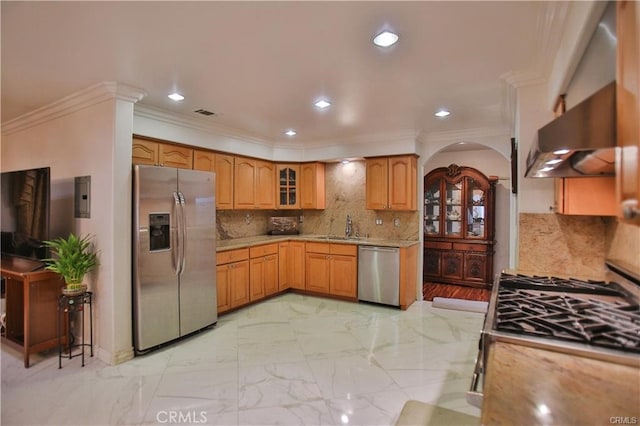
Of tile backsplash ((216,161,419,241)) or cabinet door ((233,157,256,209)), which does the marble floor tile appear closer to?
tile backsplash ((216,161,419,241))

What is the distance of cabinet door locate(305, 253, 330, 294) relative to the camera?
507cm

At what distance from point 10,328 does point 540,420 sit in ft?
14.7

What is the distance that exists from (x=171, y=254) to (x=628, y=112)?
3.37 meters

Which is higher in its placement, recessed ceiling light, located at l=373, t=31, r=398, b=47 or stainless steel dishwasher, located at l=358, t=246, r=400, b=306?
recessed ceiling light, located at l=373, t=31, r=398, b=47

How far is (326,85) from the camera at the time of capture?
9.43 ft

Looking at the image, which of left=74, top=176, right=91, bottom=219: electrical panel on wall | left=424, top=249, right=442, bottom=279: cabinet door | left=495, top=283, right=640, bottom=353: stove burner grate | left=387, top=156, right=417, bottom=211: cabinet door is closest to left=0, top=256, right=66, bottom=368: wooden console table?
left=74, top=176, right=91, bottom=219: electrical panel on wall

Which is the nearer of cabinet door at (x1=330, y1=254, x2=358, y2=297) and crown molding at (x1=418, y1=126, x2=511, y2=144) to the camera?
crown molding at (x1=418, y1=126, x2=511, y2=144)

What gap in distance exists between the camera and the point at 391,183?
195 inches

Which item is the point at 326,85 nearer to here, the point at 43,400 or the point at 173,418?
the point at 173,418

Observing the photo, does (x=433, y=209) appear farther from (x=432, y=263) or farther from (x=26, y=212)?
(x=26, y=212)

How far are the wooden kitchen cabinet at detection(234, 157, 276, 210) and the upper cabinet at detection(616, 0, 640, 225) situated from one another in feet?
14.3

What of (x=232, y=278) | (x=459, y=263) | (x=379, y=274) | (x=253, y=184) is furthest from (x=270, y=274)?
(x=459, y=263)

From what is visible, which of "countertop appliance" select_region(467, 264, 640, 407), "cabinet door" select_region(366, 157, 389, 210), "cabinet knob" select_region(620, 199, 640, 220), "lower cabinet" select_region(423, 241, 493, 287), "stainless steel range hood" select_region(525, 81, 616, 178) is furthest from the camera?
"lower cabinet" select_region(423, 241, 493, 287)

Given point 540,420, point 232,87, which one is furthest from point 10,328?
point 540,420
